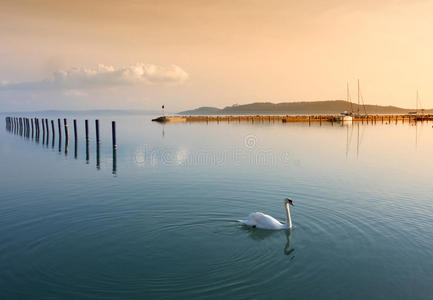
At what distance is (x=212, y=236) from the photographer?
12844 millimetres

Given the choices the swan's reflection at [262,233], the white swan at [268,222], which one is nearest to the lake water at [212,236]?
the swan's reflection at [262,233]

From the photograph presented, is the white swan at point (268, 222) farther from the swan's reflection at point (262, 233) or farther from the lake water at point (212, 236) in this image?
the lake water at point (212, 236)

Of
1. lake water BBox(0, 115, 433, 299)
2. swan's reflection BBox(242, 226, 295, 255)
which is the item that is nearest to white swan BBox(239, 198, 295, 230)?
swan's reflection BBox(242, 226, 295, 255)

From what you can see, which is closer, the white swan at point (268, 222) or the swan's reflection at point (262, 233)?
the swan's reflection at point (262, 233)

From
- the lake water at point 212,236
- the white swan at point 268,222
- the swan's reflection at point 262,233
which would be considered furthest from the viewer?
the white swan at point 268,222

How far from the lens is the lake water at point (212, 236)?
952cm

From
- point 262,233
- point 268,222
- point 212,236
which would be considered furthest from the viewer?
point 268,222

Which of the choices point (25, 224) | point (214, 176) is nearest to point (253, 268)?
point (25, 224)

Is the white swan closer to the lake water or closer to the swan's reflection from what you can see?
the swan's reflection

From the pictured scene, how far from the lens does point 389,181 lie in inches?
897

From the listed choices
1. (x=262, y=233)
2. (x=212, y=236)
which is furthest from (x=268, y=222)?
(x=212, y=236)

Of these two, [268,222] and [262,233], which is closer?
[262,233]

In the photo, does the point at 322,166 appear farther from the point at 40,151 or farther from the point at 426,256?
the point at 40,151

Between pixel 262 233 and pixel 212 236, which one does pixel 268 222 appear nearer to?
pixel 262 233
